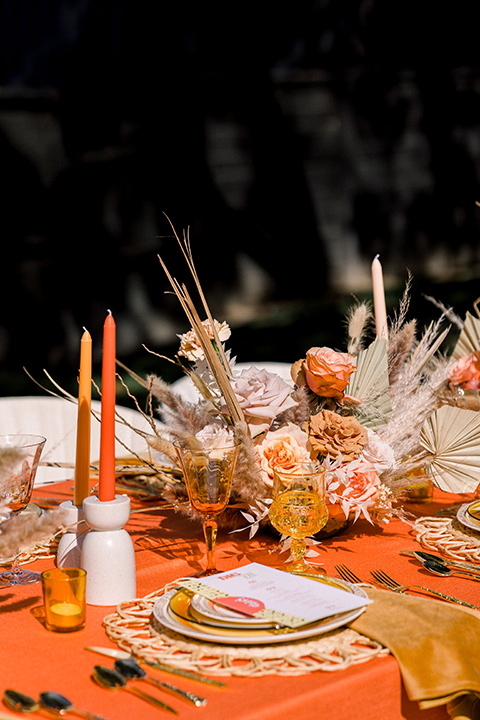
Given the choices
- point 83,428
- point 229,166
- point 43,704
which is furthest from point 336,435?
point 229,166

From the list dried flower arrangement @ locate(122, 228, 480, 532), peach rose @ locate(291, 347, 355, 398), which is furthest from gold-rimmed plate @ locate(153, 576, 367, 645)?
peach rose @ locate(291, 347, 355, 398)

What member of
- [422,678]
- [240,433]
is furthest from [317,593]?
[240,433]

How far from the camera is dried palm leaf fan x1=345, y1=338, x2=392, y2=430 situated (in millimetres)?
1279

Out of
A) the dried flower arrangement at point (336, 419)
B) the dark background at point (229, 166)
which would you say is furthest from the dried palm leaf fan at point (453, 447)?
the dark background at point (229, 166)

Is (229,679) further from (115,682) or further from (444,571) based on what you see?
(444,571)

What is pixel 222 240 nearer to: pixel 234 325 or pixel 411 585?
pixel 234 325

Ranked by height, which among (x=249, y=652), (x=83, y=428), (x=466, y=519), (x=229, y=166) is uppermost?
(x=229, y=166)

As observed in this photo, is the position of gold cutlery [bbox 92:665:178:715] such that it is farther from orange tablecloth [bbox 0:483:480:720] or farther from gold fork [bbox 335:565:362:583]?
gold fork [bbox 335:565:362:583]

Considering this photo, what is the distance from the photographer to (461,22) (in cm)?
463

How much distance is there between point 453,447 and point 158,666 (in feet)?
2.06

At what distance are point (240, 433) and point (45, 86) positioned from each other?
9.74 ft

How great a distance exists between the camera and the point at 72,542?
1071mm

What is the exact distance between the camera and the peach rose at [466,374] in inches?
56.7

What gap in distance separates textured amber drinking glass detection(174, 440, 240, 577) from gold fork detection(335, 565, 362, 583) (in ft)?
0.54
